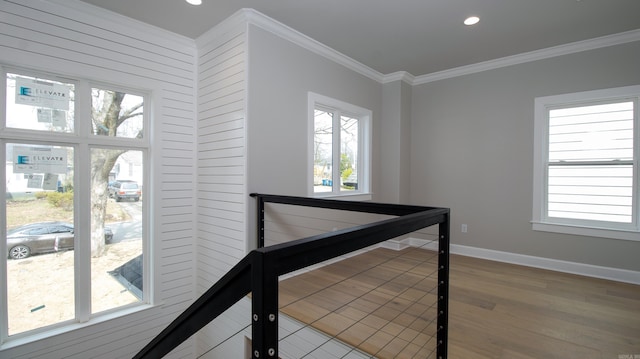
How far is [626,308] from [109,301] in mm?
4946

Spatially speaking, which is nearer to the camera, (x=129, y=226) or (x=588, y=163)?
(x=129, y=226)

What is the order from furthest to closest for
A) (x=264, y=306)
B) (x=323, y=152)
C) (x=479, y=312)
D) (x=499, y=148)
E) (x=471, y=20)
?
(x=499, y=148)
(x=323, y=152)
(x=471, y=20)
(x=479, y=312)
(x=264, y=306)

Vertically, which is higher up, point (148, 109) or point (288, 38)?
point (288, 38)

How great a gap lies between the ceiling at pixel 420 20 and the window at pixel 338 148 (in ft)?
2.60

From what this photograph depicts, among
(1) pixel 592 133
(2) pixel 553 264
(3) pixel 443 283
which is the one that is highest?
(1) pixel 592 133

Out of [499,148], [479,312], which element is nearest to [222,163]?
[479,312]

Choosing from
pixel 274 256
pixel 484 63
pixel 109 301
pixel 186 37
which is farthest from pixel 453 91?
pixel 109 301

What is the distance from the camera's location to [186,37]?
3.36 meters

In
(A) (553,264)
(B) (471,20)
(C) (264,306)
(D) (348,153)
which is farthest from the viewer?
(D) (348,153)

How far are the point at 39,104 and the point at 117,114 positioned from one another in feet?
1.95

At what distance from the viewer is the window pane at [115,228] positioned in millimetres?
2914

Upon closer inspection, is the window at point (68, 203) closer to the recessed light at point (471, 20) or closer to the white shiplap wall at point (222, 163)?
the white shiplap wall at point (222, 163)

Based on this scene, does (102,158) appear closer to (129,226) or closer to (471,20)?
(129,226)

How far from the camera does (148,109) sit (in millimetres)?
3221
